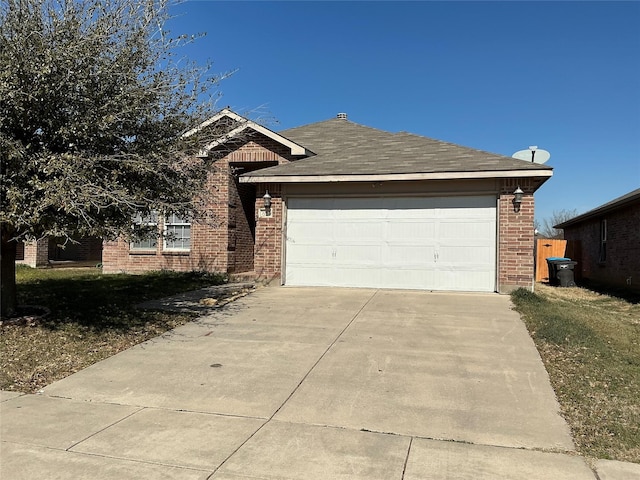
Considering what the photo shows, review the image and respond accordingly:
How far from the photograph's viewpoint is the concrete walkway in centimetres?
346

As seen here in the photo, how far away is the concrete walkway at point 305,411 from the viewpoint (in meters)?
3.46

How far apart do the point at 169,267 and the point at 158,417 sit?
35.2ft

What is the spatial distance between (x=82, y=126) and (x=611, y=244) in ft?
57.4

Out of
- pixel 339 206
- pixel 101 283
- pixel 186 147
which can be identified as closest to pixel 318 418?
pixel 186 147

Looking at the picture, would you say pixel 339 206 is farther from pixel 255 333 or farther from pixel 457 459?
pixel 457 459

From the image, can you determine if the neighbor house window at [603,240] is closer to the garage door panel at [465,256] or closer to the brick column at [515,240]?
the brick column at [515,240]

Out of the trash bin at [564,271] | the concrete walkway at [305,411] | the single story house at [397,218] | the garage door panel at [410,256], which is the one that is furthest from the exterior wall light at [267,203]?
the trash bin at [564,271]

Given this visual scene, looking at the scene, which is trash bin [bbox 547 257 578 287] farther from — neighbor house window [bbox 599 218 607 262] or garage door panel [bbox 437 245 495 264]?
garage door panel [bbox 437 245 495 264]

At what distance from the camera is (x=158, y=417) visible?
14.2 feet

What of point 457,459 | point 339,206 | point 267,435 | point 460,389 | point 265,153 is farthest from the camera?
point 265,153

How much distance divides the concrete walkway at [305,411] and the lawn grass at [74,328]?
12.4 inches

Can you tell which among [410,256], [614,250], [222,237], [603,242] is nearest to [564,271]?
[614,250]

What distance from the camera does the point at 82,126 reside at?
6.00 meters

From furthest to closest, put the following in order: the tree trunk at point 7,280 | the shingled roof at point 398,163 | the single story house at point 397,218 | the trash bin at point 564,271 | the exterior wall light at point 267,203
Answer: the trash bin at point 564,271 < the exterior wall light at point 267,203 < the single story house at point 397,218 < the shingled roof at point 398,163 < the tree trunk at point 7,280
